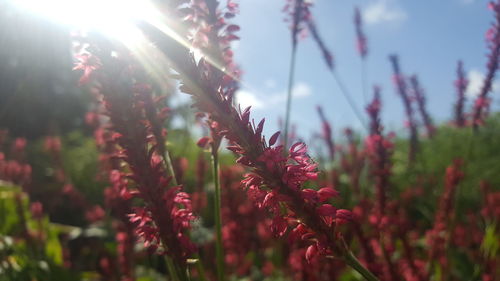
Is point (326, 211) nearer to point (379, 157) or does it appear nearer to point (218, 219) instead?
point (218, 219)

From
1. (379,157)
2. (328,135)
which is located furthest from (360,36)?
(379,157)

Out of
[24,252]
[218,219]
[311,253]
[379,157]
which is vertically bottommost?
[24,252]

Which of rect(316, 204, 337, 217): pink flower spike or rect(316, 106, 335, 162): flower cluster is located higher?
rect(316, 106, 335, 162): flower cluster

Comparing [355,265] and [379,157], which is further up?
[379,157]

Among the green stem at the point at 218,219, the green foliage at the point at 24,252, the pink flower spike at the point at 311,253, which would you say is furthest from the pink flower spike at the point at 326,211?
the green foliage at the point at 24,252

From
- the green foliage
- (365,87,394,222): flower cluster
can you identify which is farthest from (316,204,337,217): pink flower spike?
the green foliage

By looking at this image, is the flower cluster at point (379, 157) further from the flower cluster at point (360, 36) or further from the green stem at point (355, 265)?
the flower cluster at point (360, 36)

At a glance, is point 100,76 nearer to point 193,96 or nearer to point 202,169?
point 193,96

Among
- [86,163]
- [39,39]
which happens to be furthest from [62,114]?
[86,163]

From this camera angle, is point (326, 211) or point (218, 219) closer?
point (326, 211)

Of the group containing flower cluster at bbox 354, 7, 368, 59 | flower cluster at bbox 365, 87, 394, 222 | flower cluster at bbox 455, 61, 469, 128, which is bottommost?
flower cluster at bbox 365, 87, 394, 222

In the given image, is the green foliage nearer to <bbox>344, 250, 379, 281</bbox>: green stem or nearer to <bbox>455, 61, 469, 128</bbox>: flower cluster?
<bbox>344, 250, 379, 281</bbox>: green stem
